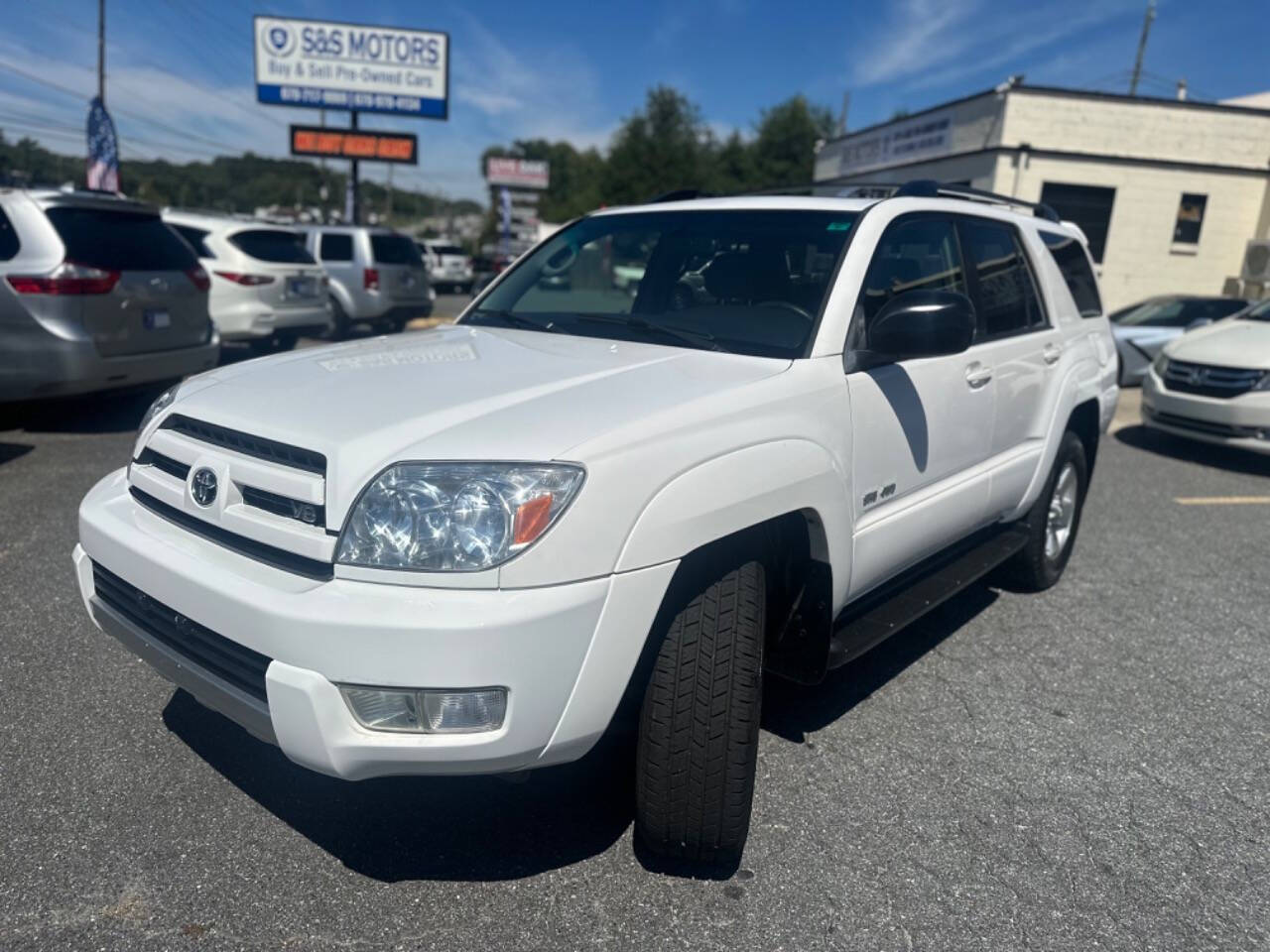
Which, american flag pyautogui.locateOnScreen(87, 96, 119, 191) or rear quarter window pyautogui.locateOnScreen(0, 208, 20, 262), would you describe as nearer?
rear quarter window pyautogui.locateOnScreen(0, 208, 20, 262)

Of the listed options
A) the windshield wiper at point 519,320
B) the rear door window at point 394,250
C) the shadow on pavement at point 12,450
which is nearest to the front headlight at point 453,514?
the windshield wiper at point 519,320

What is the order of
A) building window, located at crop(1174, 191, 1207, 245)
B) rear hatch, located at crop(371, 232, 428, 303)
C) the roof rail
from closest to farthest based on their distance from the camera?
the roof rail
rear hatch, located at crop(371, 232, 428, 303)
building window, located at crop(1174, 191, 1207, 245)

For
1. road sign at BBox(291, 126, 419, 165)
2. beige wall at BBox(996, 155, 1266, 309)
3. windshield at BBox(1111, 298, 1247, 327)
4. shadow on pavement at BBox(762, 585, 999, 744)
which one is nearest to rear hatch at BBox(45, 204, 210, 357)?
shadow on pavement at BBox(762, 585, 999, 744)

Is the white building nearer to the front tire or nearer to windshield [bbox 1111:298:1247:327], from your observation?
windshield [bbox 1111:298:1247:327]

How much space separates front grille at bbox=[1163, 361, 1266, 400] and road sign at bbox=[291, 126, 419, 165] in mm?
21801

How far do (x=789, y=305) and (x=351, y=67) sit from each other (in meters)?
26.8

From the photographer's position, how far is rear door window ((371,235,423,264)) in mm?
14633

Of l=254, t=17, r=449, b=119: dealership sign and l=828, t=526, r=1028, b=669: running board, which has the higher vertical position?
l=254, t=17, r=449, b=119: dealership sign

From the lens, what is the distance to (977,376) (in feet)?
12.0

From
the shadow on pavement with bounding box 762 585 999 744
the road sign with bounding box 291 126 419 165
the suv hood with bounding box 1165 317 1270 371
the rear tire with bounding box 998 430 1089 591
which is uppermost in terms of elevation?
the road sign with bounding box 291 126 419 165

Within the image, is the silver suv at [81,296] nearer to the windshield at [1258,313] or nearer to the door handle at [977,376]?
the door handle at [977,376]

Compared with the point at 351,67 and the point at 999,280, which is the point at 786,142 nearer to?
the point at 351,67

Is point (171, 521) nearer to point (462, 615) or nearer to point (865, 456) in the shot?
point (462, 615)

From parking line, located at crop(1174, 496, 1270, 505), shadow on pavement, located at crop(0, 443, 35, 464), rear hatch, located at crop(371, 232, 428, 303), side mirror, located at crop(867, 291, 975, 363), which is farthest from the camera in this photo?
rear hatch, located at crop(371, 232, 428, 303)
